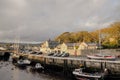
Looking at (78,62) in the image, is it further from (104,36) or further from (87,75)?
(104,36)

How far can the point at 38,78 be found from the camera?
51.5 metres

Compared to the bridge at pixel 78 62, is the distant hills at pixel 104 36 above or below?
above

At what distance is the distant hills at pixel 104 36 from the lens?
3300 inches

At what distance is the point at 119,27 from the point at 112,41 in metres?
5.76

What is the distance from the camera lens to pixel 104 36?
10119 centimetres

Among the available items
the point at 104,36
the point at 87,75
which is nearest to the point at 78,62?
the point at 87,75

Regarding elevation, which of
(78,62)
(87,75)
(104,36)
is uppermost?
(104,36)

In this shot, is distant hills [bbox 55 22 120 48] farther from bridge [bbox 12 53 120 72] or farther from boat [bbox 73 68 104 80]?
boat [bbox 73 68 104 80]

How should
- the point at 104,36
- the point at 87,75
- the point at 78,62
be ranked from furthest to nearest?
the point at 104,36 → the point at 78,62 → the point at 87,75

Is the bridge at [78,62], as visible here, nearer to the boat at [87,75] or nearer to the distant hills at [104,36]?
the boat at [87,75]

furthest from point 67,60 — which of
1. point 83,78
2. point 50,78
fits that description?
point 83,78

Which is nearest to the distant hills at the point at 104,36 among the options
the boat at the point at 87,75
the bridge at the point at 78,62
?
the bridge at the point at 78,62

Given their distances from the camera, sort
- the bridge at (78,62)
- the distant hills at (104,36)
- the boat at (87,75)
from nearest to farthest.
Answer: the boat at (87,75) < the bridge at (78,62) < the distant hills at (104,36)

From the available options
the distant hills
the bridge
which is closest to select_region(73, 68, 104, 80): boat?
the bridge
